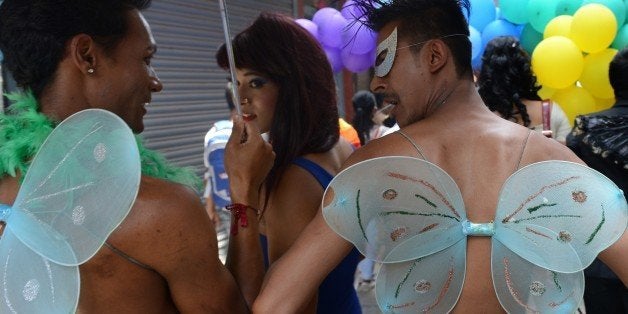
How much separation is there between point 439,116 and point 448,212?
0.82 feet

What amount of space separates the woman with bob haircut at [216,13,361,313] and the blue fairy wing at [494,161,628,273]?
729 mm

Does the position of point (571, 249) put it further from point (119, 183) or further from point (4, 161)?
point (4, 161)

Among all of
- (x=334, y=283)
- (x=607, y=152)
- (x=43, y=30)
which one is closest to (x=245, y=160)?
(x=43, y=30)

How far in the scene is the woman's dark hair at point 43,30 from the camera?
4.26ft

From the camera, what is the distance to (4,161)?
132 centimetres

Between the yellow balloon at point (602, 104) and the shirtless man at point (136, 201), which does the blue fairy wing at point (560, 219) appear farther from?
the yellow balloon at point (602, 104)

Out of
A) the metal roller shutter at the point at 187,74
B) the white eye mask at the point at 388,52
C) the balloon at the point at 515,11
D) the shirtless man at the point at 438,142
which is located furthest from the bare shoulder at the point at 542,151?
the metal roller shutter at the point at 187,74

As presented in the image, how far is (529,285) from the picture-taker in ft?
4.67

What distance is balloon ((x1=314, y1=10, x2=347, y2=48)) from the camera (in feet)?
15.0

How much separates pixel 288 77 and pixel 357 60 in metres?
2.38

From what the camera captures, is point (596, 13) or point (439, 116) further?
point (596, 13)

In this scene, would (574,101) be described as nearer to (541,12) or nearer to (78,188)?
(541,12)

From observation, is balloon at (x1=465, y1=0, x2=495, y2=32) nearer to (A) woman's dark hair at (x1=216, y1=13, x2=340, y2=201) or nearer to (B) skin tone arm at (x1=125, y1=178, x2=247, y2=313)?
(A) woman's dark hair at (x1=216, y1=13, x2=340, y2=201)

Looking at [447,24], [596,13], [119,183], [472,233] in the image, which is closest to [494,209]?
[472,233]
